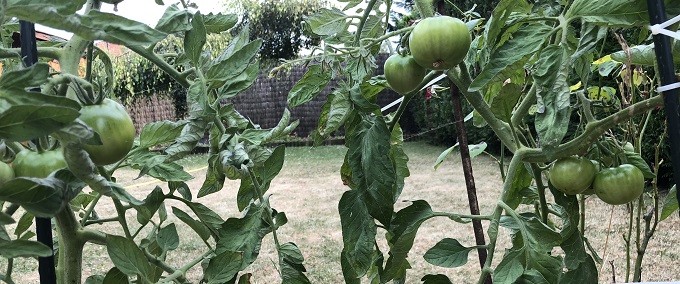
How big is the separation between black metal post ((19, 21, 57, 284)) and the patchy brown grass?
2.78ft

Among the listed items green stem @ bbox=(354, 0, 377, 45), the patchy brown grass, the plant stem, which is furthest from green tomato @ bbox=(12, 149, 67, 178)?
the patchy brown grass

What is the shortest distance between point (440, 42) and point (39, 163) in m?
0.42

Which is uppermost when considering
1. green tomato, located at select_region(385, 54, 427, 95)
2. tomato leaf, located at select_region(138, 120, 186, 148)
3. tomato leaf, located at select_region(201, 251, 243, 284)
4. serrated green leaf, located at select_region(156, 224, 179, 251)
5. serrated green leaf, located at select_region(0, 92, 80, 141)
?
serrated green leaf, located at select_region(0, 92, 80, 141)

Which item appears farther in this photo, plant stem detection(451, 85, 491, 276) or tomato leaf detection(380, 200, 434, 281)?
plant stem detection(451, 85, 491, 276)

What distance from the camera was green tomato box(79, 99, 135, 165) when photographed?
46 cm

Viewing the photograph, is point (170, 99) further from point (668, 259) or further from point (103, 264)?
point (668, 259)

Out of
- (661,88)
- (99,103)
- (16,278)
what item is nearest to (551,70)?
(661,88)

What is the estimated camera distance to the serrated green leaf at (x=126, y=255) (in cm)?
59

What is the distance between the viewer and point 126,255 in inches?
23.2

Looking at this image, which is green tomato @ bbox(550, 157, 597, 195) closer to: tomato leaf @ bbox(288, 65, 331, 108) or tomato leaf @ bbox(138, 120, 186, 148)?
tomato leaf @ bbox(288, 65, 331, 108)

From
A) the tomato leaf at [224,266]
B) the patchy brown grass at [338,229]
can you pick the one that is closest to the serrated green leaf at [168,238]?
the tomato leaf at [224,266]

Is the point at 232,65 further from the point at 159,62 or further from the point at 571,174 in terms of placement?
the point at 571,174

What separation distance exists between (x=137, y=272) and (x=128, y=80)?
10103 millimetres

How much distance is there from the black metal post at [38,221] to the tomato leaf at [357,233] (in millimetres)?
→ 329
